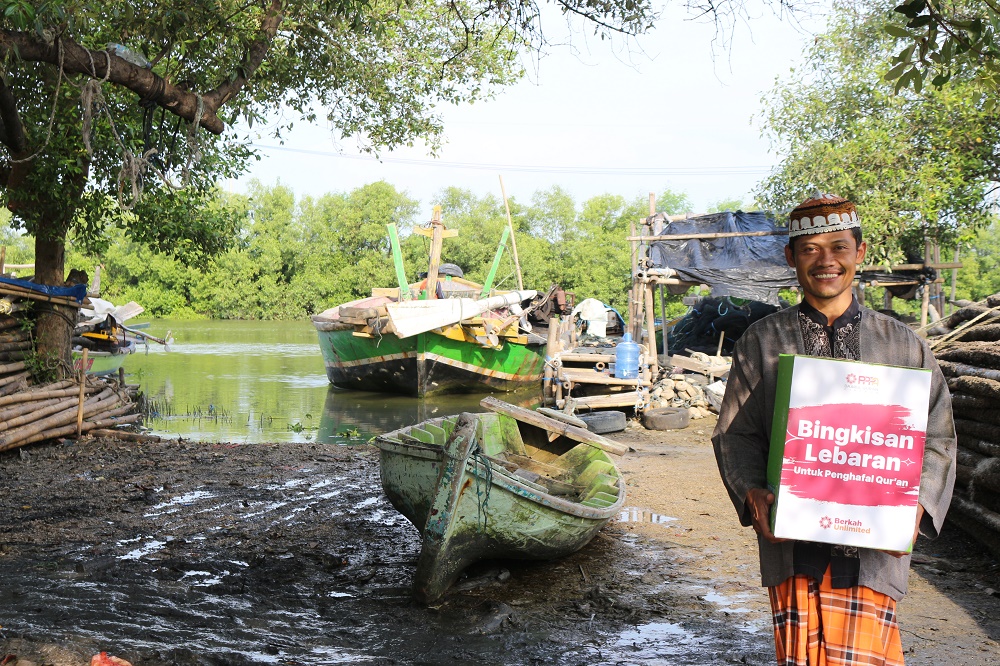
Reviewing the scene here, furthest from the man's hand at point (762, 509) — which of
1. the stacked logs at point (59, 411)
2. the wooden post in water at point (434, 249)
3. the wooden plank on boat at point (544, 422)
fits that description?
the wooden post in water at point (434, 249)

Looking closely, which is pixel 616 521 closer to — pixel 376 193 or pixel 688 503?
pixel 688 503

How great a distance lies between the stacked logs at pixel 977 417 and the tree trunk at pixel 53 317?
34.0ft

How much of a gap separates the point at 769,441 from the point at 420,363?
58.9 ft

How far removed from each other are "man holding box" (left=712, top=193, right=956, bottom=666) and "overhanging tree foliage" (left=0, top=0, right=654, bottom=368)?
393 cm

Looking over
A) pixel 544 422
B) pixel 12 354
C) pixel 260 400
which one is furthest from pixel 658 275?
pixel 12 354

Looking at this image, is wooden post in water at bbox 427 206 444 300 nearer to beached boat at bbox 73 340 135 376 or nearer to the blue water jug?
the blue water jug

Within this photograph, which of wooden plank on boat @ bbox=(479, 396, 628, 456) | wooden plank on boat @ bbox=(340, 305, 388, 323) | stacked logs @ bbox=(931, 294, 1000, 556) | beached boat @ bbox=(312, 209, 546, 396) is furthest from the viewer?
wooden plank on boat @ bbox=(340, 305, 388, 323)

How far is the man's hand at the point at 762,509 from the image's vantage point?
263 centimetres

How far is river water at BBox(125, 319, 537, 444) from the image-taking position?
1491 centimetres

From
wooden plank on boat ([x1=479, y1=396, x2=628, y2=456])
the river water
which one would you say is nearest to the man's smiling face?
wooden plank on boat ([x1=479, y1=396, x2=628, y2=456])

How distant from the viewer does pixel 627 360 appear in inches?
622

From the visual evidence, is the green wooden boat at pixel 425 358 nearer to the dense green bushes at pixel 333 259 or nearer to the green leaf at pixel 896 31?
the green leaf at pixel 896 31

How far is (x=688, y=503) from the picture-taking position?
30.0ft

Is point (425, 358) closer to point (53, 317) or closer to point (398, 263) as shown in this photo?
point (398, 263)
